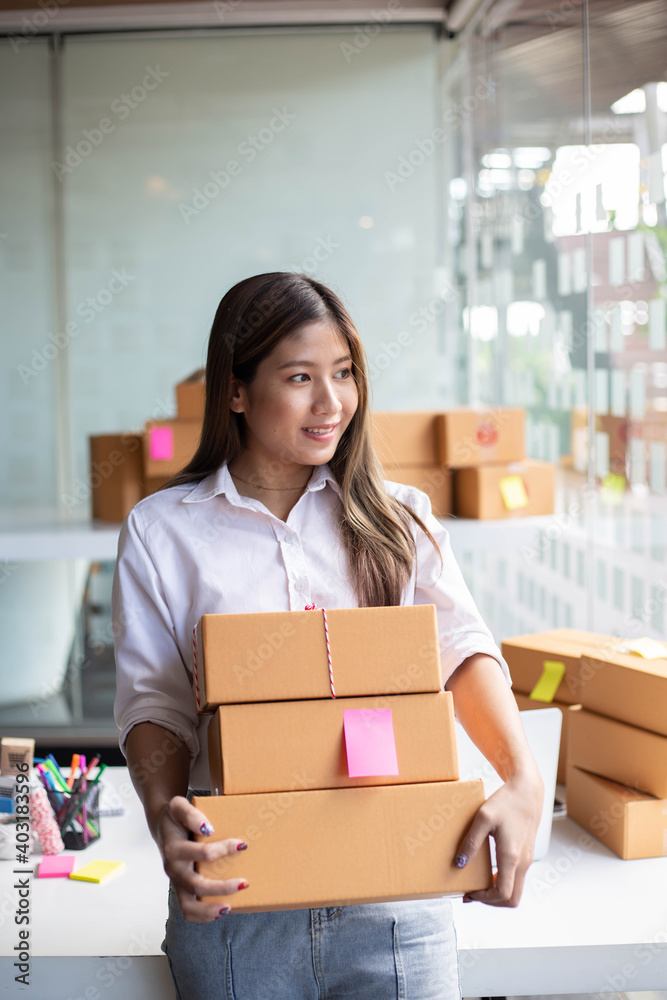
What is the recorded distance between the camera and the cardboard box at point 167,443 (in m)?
2.81

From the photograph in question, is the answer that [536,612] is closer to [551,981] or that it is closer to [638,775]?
[638,775]

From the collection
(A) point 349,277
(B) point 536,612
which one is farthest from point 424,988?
(A) point 349,277

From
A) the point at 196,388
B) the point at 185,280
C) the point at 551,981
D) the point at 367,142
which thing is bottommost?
the point at 551,981

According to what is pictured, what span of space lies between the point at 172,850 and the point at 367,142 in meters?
3.10

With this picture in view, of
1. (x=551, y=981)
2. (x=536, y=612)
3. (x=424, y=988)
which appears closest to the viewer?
(x=424, y=988)

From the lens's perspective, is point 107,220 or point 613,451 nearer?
point 613,451

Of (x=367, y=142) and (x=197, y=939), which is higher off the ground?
(x=367, y=142)

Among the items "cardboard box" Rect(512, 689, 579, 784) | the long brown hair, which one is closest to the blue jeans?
the long brown hair

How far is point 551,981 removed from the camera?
3.65ft

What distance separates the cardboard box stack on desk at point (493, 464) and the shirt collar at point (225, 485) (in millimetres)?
1540

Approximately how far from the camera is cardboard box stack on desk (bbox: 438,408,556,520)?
8.93 feet

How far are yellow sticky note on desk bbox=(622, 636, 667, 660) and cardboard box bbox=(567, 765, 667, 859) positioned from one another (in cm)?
22

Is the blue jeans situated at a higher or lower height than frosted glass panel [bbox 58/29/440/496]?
lower

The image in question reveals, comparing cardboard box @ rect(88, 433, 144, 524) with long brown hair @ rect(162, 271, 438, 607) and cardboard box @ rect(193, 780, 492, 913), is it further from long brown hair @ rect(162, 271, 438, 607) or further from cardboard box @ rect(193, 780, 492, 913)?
cardboard box @ rect(193, 780, 492, 913)
